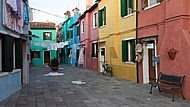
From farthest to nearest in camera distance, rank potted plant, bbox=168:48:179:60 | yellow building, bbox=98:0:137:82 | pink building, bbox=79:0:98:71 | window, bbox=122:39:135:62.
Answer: pink building, bbox=79:0:98:71 < window, bbox=122:39:135:62 < yellow building, bbox=98:0:137:82 < potted plant, bbox=168:48:179:60

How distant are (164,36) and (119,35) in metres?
6.98

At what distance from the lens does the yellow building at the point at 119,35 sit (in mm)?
15391

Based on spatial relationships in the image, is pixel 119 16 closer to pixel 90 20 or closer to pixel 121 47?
pixel 121 47

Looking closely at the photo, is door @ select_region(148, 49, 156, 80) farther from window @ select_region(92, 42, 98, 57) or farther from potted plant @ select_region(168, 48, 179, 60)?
window @ select_region(92, 42, 98, 57)

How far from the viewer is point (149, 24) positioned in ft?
43.2

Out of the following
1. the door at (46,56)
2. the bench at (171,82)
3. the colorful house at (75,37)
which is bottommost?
the bench at (171,82)

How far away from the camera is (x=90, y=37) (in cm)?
2717

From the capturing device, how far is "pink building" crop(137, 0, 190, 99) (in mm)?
9398

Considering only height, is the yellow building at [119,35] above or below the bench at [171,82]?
above

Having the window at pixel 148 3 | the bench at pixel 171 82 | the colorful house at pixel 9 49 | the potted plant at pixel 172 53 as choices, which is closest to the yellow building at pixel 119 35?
the window at pixel 148 3

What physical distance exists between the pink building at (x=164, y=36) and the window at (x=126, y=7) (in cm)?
145

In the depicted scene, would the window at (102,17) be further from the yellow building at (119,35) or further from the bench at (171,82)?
the bench at (171,82)

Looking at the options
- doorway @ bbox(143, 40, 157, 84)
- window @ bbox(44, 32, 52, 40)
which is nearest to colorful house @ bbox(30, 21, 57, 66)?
window @ bbox(44, 32, 52, 40)

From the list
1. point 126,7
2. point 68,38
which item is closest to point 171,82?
point 126,7
